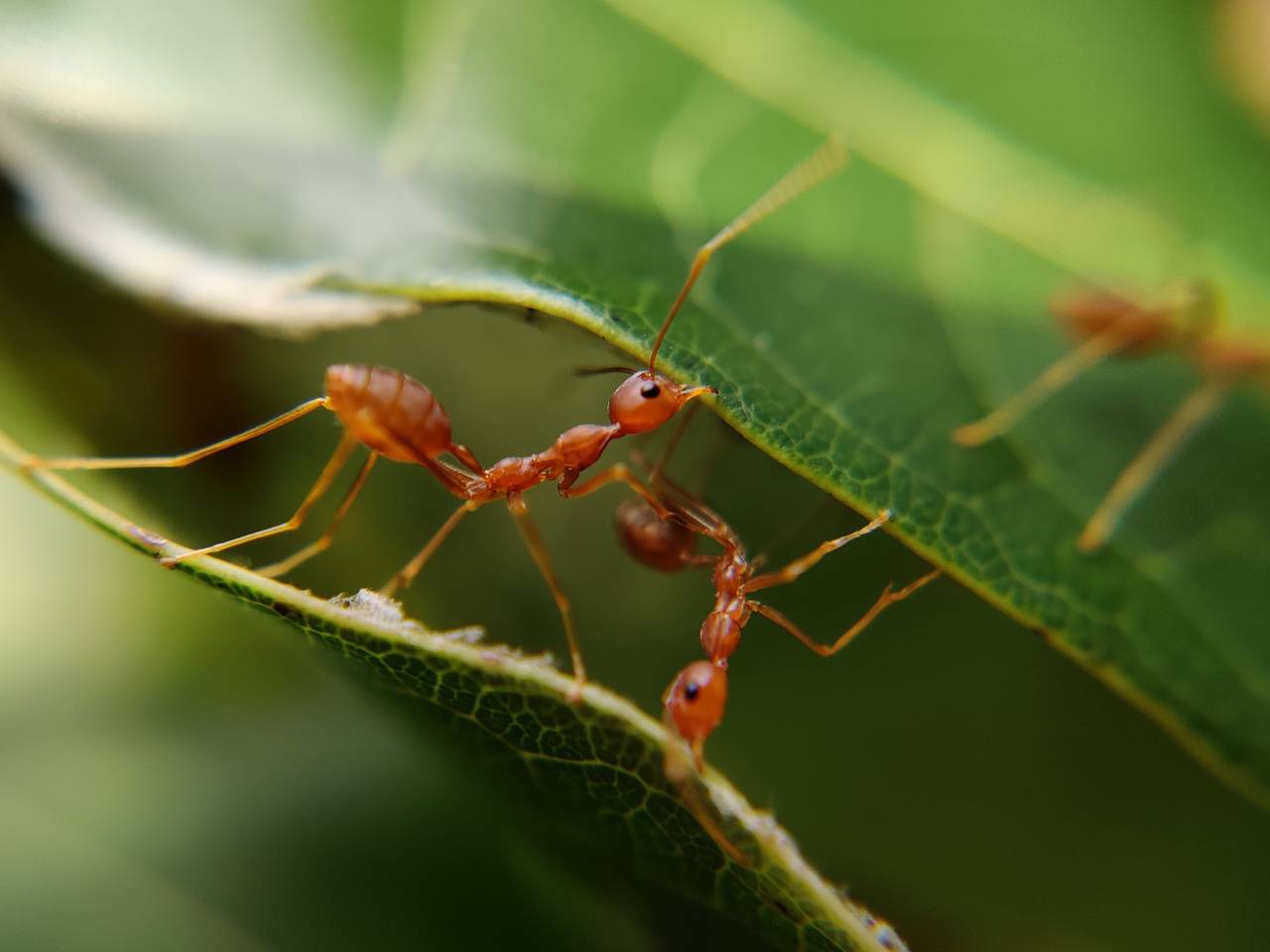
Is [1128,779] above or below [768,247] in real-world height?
below

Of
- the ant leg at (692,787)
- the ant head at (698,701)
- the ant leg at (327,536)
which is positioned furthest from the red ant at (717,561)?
the ant leg at (692,787)

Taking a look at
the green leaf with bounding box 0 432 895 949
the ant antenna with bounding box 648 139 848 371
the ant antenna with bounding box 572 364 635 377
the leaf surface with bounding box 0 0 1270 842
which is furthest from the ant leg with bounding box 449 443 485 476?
the green leaf with bounding box 0 432 895 949

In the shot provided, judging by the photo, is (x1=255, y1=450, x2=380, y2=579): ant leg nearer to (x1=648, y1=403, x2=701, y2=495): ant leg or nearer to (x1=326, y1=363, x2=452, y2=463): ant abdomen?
(x1=326, y1=363, x2=452, y2=463): ant abdomen

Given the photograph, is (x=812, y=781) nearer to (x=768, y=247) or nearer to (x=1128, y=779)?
(x=1128, y=779)

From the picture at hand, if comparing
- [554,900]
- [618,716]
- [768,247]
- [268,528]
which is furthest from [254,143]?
[554,900]

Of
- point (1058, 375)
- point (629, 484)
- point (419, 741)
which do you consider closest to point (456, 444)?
point (629, 484)

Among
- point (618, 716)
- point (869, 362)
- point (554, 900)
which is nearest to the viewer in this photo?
point (618, 716)
